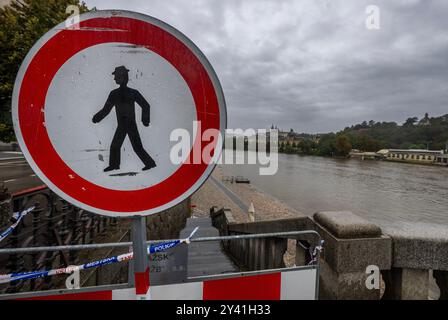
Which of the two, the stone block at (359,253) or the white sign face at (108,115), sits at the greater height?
the white sign face at (108,115)

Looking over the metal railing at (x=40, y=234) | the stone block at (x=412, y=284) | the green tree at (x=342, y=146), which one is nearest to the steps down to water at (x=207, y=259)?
the metal railing at (x=40, y=234)

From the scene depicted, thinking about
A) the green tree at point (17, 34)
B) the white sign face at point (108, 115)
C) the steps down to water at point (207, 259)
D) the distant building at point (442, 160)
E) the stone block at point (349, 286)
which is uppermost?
the green tree at point (17, 34)

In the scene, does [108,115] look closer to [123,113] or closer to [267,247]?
[123,113]

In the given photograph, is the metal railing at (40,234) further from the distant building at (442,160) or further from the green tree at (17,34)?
the distant building at (442,160)

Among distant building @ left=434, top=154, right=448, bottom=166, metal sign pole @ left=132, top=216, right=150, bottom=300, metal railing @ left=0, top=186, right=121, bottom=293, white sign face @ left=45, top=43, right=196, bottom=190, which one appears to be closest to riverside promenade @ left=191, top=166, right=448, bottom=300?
metal sign pole @ left=132, top=216, right=150, bottom=300

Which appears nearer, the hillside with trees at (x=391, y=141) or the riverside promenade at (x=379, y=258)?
the riverside promenade at (x=379, y=258)

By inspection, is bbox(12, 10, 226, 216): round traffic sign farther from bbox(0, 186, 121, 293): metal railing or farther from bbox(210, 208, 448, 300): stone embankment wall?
bbox(0, 186, 121, 293): metal railing

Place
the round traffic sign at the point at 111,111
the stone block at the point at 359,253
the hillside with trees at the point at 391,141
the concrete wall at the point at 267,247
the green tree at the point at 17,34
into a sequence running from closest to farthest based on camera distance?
1. the round traffic sign at the point at 111,111
2. the stone block at the point at 359,253
3. the concrete wall at the point at 267,247
4. the green tree at the point at 17,34
5. the hillside with trees at the point at 391,141

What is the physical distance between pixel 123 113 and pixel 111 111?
4 cm

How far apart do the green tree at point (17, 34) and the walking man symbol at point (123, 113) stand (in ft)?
28.8

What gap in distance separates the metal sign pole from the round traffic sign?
5 centimetres

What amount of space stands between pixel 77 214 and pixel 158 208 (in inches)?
149

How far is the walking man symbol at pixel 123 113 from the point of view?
874 mm
